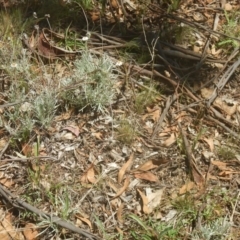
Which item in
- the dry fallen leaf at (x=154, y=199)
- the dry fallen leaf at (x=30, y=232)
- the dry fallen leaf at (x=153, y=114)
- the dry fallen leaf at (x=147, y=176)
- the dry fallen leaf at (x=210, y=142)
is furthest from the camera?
the dry fallen leaf at (x=153, y=114)

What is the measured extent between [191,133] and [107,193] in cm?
59

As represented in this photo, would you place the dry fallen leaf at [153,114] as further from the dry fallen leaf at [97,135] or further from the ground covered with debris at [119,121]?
the dry fallen leaf at [97,135]

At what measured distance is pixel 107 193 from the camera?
2.63 metres

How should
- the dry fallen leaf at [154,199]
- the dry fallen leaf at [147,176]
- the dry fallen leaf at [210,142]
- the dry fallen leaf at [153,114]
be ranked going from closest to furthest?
the dry fallen leaf at [154,199] < the dry fallen leaf at [147,176] < the dry fallen leaf at [210,142] < the dry fallen leaf at [153,114]

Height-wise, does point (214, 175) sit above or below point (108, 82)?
below

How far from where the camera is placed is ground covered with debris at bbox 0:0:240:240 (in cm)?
254

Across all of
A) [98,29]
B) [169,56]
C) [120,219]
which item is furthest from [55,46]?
[120,219]

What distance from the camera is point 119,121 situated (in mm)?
2883

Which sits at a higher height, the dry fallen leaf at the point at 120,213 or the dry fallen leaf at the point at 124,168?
the dry fallen leaf at the point at 124,168

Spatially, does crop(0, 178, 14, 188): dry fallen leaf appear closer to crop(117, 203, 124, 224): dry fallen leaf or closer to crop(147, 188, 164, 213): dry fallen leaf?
crop(117, 203, 124, 224): dry fallen leaf

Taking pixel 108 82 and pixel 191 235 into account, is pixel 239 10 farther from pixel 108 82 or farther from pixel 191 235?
pixel 191 235

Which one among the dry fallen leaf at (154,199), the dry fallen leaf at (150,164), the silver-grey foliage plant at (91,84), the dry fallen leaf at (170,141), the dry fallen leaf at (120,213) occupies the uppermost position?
the silver-grey foliage plant at (91,84)

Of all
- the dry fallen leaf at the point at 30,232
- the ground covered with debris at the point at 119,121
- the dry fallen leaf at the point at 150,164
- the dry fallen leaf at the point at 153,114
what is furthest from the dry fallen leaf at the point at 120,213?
the dry fallen leaf at the point at 153,114

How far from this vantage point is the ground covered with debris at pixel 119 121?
100 inches
